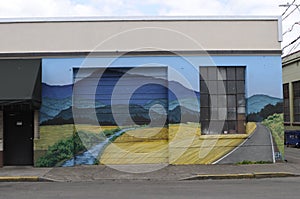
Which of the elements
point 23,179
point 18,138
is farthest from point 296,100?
point 23,179

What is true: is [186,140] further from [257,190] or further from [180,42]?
[257,190]

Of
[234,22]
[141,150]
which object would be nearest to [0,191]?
[141,150]

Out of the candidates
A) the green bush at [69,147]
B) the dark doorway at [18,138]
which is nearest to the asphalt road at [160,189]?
the green bush at [69,147]

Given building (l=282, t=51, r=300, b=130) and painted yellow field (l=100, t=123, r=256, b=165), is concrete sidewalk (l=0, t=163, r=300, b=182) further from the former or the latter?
building (l=282, t=51, r=300, b=130)

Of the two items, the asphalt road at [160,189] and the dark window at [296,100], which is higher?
the dark window at [296,100]

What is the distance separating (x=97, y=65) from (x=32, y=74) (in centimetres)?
238

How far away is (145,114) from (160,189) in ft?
17.5

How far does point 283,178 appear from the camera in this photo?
13375 millimetres

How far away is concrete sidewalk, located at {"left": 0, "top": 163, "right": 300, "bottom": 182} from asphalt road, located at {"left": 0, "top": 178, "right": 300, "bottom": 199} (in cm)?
58

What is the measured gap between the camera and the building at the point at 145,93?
1599 cm

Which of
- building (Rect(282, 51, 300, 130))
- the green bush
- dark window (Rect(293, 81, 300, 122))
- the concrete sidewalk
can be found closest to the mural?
the green bush

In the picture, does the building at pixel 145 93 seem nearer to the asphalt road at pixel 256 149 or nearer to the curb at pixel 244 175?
the asphalt road at pixel 256 149

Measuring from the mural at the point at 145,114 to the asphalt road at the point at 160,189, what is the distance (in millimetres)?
3087

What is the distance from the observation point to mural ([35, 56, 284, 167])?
15.9 meters
